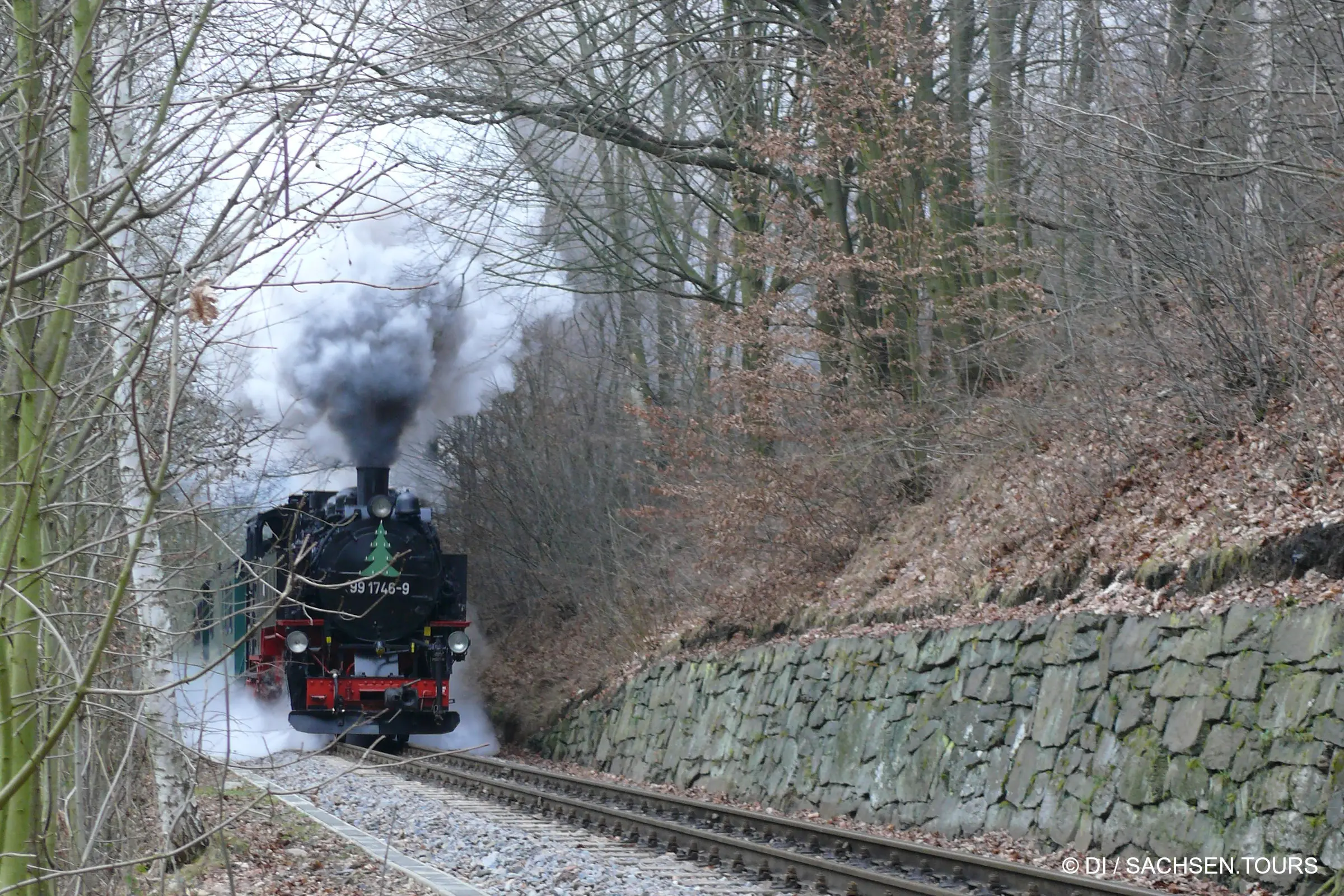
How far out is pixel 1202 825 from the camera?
26.9ft

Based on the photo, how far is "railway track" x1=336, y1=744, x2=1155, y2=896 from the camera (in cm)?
780

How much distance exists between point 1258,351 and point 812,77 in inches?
295

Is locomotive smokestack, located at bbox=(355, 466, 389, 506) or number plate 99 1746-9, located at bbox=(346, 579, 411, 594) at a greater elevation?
locomotive smokestack, located at bbox=(355, 466, 389, 506)

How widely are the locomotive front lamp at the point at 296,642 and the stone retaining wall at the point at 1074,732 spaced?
5787 mm

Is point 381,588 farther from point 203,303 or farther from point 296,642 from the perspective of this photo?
point 203,303

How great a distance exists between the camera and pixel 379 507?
56.9ft

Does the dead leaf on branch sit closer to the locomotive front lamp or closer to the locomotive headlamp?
the locomotive headlamp

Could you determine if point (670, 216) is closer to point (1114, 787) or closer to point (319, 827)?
point (319, 827)

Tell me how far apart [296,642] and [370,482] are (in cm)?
235

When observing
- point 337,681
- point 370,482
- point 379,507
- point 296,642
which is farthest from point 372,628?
point 370,482

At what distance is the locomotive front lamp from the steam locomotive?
0.05 ft

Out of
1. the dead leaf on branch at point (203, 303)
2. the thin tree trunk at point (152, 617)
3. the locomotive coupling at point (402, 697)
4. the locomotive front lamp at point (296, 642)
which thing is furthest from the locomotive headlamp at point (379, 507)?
the dead leaf on branch at point (203, 303)

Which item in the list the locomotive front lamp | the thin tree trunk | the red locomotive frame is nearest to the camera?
the thin tree trunk

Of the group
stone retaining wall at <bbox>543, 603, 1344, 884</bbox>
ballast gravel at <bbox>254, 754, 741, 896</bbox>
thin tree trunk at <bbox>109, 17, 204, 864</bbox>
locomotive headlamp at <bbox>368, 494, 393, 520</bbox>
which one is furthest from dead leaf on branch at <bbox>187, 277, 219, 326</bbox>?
locomotive headlamp at <bbox>368, 494, 393, 520</bbox>
